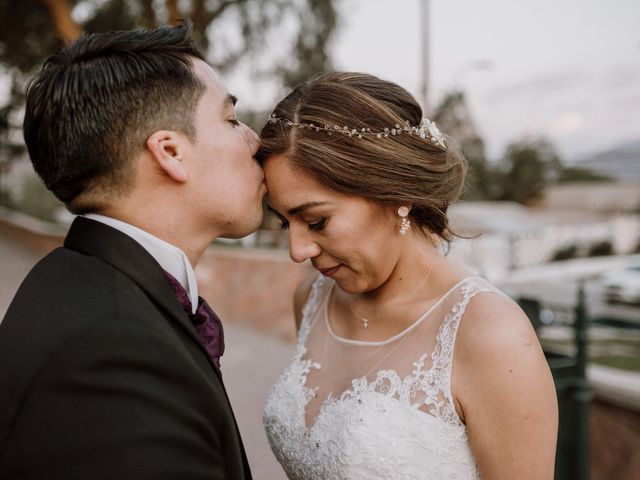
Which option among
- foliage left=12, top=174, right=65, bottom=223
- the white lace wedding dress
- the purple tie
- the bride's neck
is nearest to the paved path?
the white lace wedding dress

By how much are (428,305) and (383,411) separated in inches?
17.5

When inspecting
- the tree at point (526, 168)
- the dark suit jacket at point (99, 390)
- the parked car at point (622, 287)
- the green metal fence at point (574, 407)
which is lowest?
the tree at point (526, 168)

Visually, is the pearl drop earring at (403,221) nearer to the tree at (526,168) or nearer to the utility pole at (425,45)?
the utility pole at (425,45)

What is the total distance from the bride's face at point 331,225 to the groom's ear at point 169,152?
52 cm

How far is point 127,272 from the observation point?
4.69 ft

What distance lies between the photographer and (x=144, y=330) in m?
1.26

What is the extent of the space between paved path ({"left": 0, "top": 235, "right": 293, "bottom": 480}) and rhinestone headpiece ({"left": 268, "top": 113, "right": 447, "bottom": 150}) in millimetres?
3171

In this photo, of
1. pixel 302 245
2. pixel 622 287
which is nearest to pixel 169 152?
pixel 302 245

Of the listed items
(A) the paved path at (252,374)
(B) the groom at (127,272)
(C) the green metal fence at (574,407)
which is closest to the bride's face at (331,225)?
(B) the groom at (127,272)

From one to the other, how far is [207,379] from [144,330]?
0.21m

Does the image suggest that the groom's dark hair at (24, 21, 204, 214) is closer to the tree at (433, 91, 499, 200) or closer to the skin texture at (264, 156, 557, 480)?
the skin texture at (264, 156, 557, 480)

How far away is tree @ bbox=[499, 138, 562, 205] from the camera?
112 ft

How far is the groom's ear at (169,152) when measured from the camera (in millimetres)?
1603

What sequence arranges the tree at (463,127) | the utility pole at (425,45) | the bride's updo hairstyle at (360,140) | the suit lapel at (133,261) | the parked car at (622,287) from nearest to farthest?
the suit lapel at (133,261) < the bride's updo hairstyle at (360,140) < the utility pole at (425,45) < the parked car at (622,287) < the tree at (463,127)
